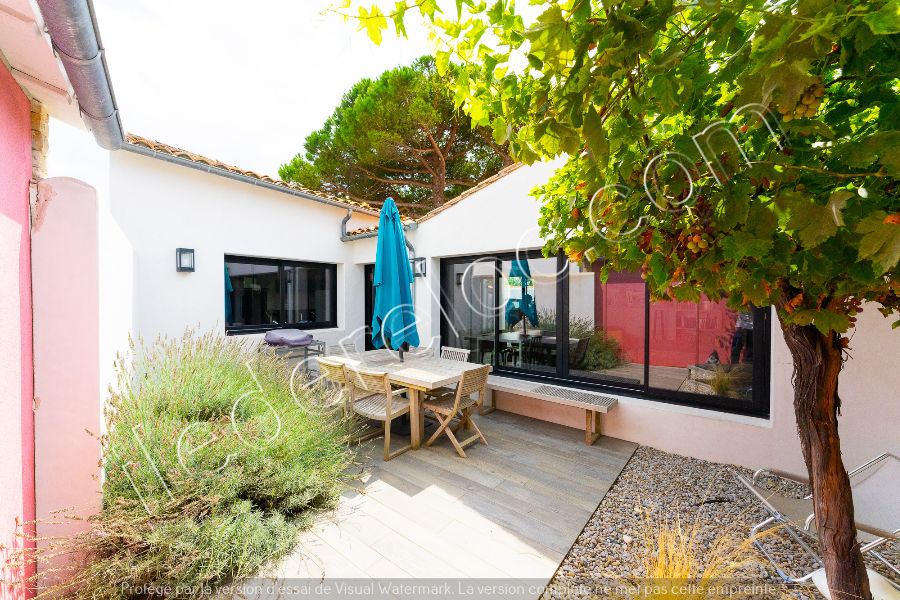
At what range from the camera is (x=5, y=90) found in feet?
6.24

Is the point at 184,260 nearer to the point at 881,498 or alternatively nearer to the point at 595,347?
the point at 595,347

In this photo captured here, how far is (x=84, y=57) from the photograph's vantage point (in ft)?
5.58

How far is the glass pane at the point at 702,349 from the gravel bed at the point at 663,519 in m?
0.89

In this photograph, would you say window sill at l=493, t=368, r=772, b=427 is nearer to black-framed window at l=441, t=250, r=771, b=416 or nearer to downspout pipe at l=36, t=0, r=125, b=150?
black-framed window at l=441, t=250, r=771, b=416

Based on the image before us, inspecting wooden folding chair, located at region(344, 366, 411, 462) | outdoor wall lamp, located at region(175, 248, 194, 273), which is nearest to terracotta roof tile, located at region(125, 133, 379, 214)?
outdoor wall lamp, located at region(175, 248, 194, 273)

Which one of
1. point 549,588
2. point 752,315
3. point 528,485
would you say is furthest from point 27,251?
point 752,315

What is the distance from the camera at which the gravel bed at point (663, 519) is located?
2537 millimetres

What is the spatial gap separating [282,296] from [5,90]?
568cm

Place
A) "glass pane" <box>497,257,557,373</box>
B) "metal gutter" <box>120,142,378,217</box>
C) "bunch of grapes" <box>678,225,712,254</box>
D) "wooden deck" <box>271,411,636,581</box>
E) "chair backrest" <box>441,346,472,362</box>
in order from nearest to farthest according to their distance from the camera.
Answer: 1. "bunch of grapes" <box>678,225,712,254</box>
2. "wooden deck" <box>271,411,636,581</box>
3. "metal gutter" <box>120,142,378,217</box>
4. "glass pane" <box>497,257,557,373</box>
5. "chair backrest" <box>441,346,472,362</box>

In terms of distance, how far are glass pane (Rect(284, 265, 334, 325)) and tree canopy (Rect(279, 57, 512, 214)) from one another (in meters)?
4.04

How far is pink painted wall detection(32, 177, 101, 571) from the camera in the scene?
2.27m

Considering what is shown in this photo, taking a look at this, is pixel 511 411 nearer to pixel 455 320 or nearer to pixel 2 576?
pixel 455 320

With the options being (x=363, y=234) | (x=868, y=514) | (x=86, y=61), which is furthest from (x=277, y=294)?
(x=868, y=514)

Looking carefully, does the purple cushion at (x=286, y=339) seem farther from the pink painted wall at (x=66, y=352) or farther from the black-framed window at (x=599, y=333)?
the pink painted wall at (x=66, y=352)
